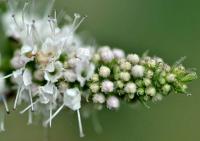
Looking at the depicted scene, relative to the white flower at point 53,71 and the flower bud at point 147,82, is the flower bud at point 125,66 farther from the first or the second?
the white flower at point 53,71

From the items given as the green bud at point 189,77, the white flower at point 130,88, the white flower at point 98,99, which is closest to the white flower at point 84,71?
the white flower at point 98,99

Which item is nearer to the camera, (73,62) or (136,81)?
(136,81)

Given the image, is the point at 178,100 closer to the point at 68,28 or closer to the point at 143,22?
the point at 143,22

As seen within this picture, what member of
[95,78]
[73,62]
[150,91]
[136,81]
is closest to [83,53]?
[73,62]

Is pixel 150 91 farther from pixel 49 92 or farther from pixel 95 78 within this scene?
pixel 49 92

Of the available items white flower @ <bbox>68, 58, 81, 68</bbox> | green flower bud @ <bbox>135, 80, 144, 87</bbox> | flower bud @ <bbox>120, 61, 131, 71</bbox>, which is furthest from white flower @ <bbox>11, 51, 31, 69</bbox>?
green flower bud @ <bbox>135, 80, 144, 87</bbox>

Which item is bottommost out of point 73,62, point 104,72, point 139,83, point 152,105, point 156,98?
point 156,98
